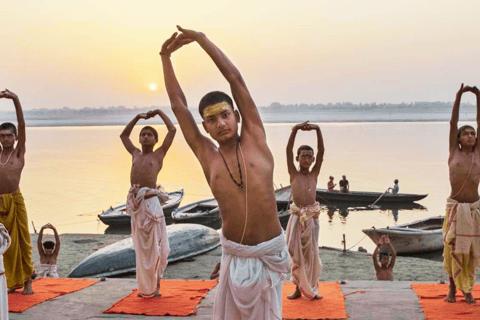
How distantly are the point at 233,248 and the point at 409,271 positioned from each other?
9.53 meters

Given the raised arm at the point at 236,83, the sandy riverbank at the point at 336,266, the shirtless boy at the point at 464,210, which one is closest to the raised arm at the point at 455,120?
the shirtless boy at the point at 464,210

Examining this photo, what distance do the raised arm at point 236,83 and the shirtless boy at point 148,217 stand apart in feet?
12.7

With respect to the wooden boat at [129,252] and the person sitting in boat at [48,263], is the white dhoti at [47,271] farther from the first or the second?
the wooden boat at [129,252]

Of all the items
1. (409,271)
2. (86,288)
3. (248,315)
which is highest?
(248,315)

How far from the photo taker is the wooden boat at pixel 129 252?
37.3 ft

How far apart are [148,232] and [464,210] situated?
12.6 feet

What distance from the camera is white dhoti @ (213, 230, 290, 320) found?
12.6 feet

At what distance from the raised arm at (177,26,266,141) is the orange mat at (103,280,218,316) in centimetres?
341

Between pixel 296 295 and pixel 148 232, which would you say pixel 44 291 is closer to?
pixel 148 232

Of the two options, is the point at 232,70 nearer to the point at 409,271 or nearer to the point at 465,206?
the point at 465,206

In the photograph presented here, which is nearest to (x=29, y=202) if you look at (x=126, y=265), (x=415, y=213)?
(x=415, y=213)

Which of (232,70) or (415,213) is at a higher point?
(232,70)

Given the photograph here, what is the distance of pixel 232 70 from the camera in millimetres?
3955

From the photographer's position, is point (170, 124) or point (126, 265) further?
point (126, 265)
